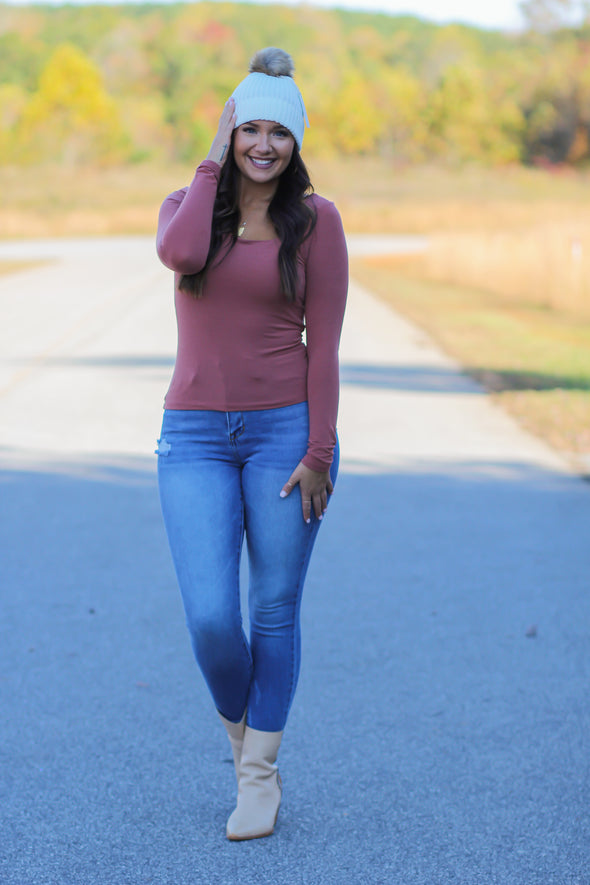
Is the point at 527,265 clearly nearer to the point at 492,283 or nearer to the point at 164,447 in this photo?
the point at 492,283

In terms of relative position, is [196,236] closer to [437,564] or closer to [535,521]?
[437,564]

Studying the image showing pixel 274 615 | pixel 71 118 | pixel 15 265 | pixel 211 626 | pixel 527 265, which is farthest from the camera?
pixel 71 118

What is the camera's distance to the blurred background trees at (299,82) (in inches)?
4075

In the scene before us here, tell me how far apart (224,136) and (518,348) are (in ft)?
39.3

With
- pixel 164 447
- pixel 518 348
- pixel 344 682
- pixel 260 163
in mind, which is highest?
pixel 260 163

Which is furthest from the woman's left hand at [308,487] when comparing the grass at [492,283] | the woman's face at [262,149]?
the grass at [492,283]

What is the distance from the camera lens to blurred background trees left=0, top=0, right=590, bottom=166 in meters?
104

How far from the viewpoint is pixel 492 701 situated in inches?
161

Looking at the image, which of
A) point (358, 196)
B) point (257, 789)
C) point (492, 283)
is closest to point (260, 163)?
point (257, 789)

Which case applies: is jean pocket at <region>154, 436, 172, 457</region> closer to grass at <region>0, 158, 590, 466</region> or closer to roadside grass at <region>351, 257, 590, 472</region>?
grass at <region>0, 158, 590, 466</region>

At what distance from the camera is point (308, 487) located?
118 inches

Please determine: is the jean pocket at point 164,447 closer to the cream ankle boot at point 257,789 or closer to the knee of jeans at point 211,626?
the knee of jeans at point 211,626

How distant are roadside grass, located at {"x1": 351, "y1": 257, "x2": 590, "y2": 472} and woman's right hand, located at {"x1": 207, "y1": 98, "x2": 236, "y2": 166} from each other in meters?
5.52

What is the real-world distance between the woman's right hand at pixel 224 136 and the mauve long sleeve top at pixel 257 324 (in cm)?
4
